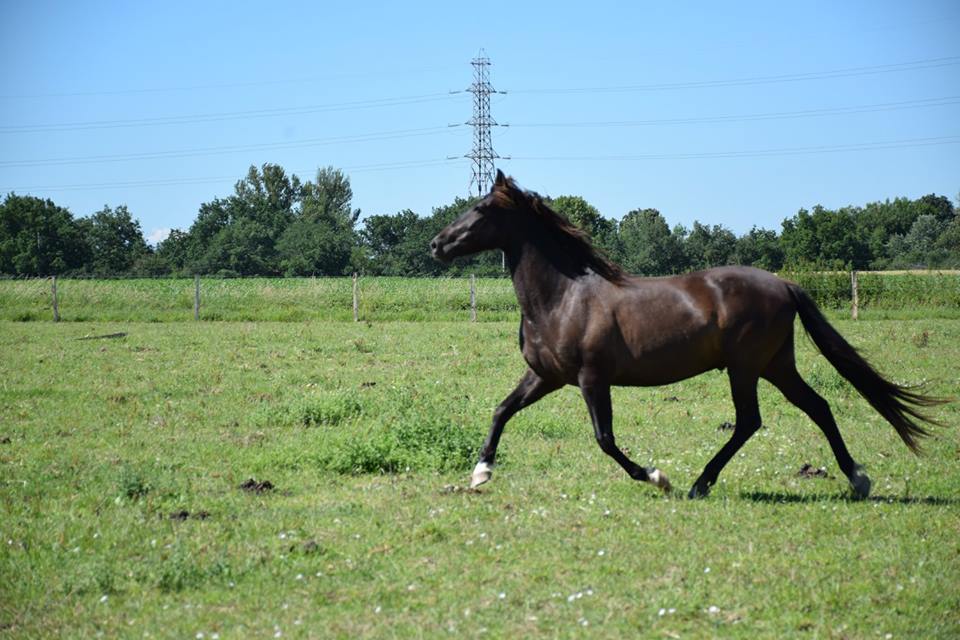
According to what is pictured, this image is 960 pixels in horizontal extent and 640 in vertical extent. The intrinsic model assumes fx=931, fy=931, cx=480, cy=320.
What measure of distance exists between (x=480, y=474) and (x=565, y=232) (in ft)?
7.51

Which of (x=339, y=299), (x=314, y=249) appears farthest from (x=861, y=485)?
(x=314, y=249)

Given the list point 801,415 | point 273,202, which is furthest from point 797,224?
point 801,415

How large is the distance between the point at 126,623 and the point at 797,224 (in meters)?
86.0

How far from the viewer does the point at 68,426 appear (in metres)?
11.3

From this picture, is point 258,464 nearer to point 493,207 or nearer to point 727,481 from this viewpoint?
point 493,207

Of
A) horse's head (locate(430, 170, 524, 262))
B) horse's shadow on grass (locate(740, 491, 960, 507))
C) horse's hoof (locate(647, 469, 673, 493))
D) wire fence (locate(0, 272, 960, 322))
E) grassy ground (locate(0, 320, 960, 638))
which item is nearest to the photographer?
grassy ground (locate(0, 320, 960, 638))

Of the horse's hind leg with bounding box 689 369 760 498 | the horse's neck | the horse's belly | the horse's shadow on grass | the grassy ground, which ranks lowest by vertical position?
the horse's shadow on grass

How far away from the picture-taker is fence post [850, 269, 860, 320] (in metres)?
33.0

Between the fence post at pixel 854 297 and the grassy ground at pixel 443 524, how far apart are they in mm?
20128

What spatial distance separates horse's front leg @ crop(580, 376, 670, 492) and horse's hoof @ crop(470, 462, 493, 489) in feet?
3.41

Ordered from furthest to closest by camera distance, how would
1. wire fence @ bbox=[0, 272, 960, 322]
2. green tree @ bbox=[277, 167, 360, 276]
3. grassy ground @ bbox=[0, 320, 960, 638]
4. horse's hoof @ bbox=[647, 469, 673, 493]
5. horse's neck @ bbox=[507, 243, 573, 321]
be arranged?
green tree @ bbox=[277, 167, 360, 276]
wire fence @ bbox=[0, 272, 960, 322]
horse's neck @ bbox=[507, 243, 573, 321]
horse's hoof @ bbox=[647, 469, 673, 493]
grassy ground @ bbox=[0, 320, 960, 638]

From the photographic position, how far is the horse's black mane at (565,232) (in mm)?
8368

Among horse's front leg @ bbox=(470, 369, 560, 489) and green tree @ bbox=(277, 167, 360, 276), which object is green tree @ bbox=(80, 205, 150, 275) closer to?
green tree @ bbox=(277, 167, 360, 276)

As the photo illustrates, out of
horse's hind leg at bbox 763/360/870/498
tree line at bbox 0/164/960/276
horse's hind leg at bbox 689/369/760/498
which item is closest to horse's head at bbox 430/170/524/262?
horse's hind leg at bbox 689/369/760/498
